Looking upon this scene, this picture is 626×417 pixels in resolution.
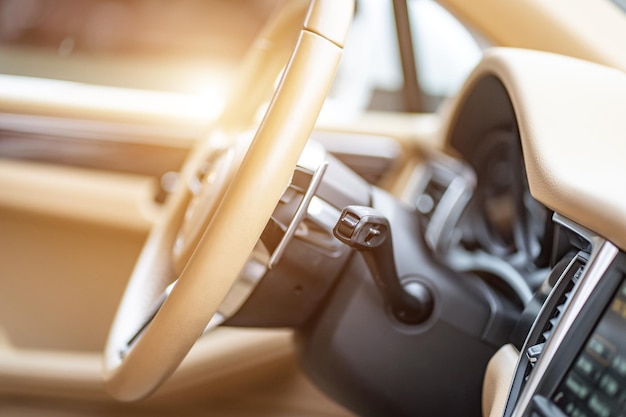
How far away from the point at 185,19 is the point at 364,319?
3.10 m

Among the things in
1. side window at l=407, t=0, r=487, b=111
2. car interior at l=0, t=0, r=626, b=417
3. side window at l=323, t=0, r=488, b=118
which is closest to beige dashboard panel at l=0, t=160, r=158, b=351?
car interior at l=0, t=0, r=626, b=417

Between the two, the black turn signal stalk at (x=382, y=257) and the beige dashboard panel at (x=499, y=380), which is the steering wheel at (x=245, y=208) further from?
the beige dashboard panel at (x=499, y=380)

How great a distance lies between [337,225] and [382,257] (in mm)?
123

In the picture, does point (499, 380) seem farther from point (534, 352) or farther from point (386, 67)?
point (386, 67)

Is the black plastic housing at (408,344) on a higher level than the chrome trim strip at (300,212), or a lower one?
lower

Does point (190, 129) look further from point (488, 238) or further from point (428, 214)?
point (488, 238)

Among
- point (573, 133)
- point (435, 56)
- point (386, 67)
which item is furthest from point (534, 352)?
point (386, 67)

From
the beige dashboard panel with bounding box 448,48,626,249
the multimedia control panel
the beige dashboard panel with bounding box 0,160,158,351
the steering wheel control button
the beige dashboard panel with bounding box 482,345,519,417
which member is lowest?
the beige dashboard panel with bounding box 0,160,158,351

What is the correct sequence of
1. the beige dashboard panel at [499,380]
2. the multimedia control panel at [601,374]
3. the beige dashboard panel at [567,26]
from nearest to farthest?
the multimedia control panel at [601,374]
the beige dashboard panel at [499,380]
the beige dashboard panel at [567,26]

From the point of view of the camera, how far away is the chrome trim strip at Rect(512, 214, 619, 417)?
0.68 metres

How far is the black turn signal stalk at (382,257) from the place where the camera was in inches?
31.0

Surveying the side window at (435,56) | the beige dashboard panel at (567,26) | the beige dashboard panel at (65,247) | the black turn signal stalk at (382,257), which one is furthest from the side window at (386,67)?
the black turn signal stalk at (382,257)

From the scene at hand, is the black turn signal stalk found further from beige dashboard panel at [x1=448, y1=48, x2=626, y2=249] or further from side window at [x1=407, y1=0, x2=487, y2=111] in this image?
side window at [x1=407, y1=0, x2=487, y2=111]

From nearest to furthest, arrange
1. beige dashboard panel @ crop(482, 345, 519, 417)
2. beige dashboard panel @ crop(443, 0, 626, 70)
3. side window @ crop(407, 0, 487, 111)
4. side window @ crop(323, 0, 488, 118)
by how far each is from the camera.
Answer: beige dashboard panel @ crop(482, 345, 519, 417)
beige dashboard panel @ crop(443, 0, 626, 70)
side window @ crop(407, 0, 487, 111)
side window @ crop(323, 0, 488, 118)
